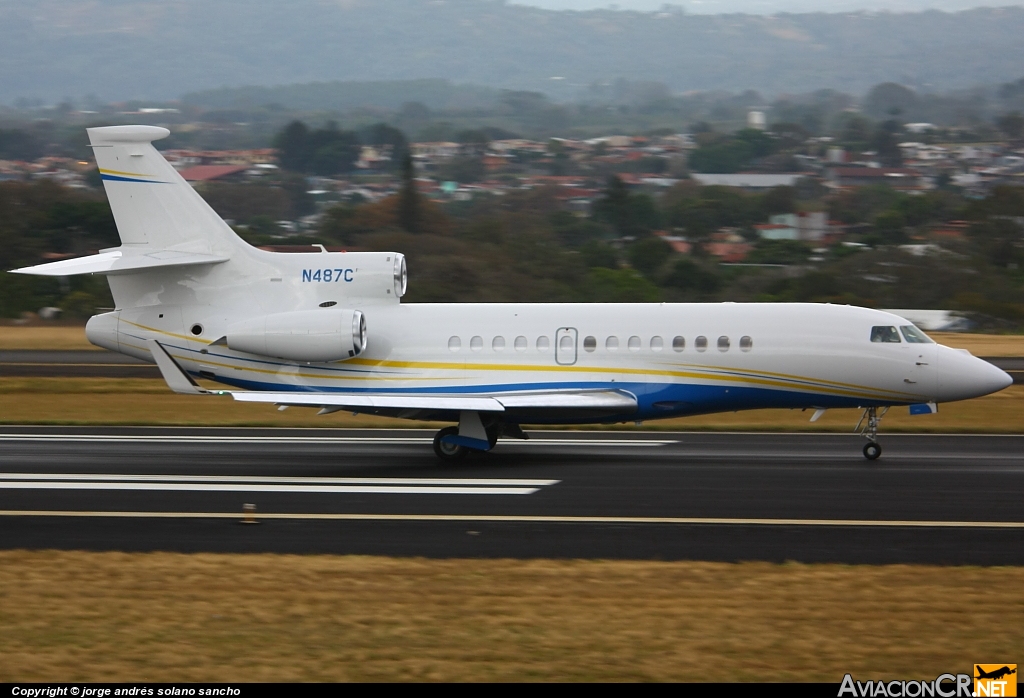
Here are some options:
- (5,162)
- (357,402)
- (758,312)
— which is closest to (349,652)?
(357,402)

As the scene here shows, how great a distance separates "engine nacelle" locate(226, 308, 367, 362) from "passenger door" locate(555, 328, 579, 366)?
3.57m

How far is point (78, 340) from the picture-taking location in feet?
161

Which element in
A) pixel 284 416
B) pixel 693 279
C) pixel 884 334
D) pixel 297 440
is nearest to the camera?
pixel 884 334

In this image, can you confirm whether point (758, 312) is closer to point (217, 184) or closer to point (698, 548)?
point (698, 548)

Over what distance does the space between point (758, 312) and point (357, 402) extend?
7522mm

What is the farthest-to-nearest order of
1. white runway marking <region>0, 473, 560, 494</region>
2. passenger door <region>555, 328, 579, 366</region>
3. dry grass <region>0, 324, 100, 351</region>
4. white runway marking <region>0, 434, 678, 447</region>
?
dry grass <region>0, 324, 100, 351</region>, white runway marking <region>0, 434, 678, 447</region>, passenger door <region>555, 328, 579, 366</region>, white runway marking <region>0, 473, 560, 494</region>

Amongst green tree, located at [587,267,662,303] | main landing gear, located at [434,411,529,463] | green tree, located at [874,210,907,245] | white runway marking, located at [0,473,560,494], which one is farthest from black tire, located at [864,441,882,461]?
green tree, located at [874,210,907,245]

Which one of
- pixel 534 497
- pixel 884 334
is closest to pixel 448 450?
pixel 534 497

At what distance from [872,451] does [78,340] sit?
123 ft

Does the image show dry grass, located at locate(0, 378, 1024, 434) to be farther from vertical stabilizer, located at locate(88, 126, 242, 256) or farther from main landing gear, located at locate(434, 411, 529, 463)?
vertical stabilizer, located at locate(88, 126, 242, 256)

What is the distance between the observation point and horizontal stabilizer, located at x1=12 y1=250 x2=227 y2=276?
2045 centimetres

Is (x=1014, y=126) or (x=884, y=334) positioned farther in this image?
(x=1014, y=126)

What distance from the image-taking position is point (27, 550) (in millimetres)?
14023

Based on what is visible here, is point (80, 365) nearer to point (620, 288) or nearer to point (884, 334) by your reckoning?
point (620, 288)
